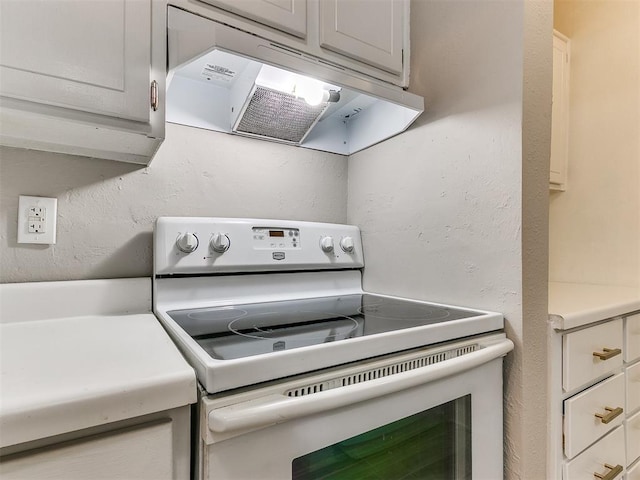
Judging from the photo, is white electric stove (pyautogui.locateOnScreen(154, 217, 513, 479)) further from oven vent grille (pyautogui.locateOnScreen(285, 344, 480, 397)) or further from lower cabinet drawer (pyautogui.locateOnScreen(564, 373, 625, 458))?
lower cabinet drawer (pyautogui.locateOnScreen(564, 373, 625, 458))

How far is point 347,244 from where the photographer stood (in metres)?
1.30

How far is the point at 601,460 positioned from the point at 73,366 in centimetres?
Answer: 136

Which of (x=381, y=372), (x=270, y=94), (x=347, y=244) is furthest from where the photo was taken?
(x=347, y=244)

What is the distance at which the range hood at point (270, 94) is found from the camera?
30.6 inches

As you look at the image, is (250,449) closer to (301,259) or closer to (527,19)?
(301,259)

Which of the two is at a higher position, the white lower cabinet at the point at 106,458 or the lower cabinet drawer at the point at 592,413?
the white lower cabinet at the point at 106,458

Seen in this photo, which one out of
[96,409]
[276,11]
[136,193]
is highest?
[276,11]

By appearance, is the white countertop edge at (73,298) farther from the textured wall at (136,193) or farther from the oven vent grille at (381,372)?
the oven vent grille at (381,372)

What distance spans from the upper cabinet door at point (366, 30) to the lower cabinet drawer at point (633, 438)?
4.43 ft

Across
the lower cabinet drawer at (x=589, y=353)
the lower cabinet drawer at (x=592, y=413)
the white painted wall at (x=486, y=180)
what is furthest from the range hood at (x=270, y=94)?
the lower cabinet drawer at (x=592, y=413)

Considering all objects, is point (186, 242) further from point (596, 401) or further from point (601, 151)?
point (601, 151)

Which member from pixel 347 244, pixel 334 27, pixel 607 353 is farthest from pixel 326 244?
pixel 607 353

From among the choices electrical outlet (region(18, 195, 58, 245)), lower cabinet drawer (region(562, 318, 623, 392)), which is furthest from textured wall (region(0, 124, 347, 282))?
lower cabinet drawer (region(562, 318, 623, 392))

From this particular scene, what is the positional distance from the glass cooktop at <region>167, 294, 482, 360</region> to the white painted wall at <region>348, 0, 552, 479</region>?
12 cm
